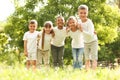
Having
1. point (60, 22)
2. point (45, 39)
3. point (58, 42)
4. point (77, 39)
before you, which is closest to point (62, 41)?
point (58, 42)

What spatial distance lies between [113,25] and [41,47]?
2359 cm

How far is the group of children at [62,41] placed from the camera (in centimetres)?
977

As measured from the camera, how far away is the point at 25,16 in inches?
1318

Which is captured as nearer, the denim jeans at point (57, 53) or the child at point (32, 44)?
the denim jeans at point (57, 53)

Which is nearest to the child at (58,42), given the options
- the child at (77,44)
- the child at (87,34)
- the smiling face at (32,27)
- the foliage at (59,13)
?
the child at (77,44)

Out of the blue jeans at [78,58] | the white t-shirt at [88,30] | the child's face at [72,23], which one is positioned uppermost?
the child's face at [72,23]

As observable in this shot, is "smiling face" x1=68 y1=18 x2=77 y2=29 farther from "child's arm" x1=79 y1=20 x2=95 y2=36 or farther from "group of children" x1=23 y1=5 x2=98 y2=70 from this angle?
"child's arm" x1=79 y1=20 x2=95 y2=36

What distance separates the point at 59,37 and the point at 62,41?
18 centimetres

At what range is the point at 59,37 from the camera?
34.7 feet

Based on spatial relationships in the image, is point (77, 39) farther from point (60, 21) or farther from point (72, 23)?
point (60, 21)

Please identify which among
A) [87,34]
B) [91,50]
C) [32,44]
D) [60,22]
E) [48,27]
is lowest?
[91,50]

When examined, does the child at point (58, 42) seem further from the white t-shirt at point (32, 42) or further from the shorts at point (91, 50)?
the shorts at point (91, 50)

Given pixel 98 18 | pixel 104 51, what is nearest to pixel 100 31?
pixel 98 18

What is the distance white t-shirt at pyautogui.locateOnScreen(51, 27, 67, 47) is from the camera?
10500 mm
